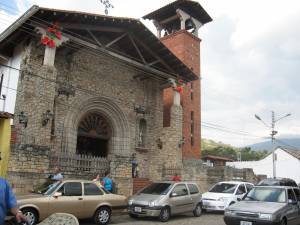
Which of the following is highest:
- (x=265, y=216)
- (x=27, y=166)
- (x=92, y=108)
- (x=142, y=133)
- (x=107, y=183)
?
(x=92, y=108)

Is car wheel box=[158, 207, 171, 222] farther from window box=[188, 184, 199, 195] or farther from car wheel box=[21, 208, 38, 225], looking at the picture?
car wheel box=[21, 208, 38, 225]

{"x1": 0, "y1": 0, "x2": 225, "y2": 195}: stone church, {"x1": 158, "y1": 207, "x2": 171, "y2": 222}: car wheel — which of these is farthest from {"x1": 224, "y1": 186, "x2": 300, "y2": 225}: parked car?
{"x1": 0, "y1": 0, "x2": 225, "y2": 195}: stone church

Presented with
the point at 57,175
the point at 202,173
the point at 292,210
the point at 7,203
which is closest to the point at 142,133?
the point at 202,173

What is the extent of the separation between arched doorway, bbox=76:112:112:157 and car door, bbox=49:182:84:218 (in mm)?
8074

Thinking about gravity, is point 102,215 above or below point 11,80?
below

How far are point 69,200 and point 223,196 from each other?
739 centimetres

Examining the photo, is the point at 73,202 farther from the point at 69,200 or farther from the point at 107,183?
the point at 107,183

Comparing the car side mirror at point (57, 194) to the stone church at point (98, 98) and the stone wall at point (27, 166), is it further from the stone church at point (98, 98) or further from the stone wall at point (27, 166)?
the stone church at point (98, 98)

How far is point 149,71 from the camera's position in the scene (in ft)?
68.1

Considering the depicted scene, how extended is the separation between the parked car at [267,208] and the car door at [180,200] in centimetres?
300

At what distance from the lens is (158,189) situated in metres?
13.7

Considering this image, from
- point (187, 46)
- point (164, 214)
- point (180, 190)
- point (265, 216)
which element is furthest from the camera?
point (187, 46)

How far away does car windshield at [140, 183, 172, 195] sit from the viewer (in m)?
13.4

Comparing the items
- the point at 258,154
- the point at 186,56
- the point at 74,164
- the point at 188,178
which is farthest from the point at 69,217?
the point at 258,154
